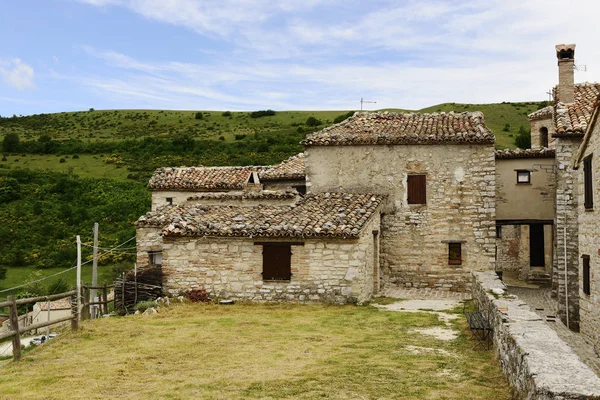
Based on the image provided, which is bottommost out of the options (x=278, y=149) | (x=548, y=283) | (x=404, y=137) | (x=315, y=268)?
(x=548, y=283)

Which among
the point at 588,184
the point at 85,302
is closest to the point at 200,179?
the point at 85,302

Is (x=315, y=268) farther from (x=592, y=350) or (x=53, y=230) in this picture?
(x=53, y=230)

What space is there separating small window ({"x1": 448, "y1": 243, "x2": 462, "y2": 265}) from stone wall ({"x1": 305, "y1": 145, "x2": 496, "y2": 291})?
14cm

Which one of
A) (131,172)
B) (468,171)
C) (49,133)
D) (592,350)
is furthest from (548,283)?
(49,133)

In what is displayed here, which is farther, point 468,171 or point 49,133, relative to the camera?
point 49,133

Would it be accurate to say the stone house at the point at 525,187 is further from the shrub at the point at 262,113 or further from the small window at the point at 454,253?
the shrub at the point at 262,113

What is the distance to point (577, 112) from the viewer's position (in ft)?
61.4

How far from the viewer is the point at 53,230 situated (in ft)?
147

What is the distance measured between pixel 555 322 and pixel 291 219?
8.47m

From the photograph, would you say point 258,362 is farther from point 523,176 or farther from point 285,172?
point 285,172

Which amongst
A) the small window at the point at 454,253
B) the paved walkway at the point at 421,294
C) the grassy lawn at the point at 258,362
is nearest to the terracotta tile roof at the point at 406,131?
the small window at the point at 454,253

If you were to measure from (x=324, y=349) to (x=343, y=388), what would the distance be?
2.88 meters

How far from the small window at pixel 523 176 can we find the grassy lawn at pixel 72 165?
41.8 meters

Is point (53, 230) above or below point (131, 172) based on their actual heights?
below
